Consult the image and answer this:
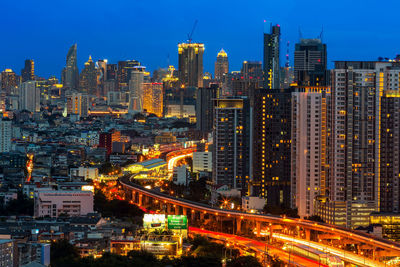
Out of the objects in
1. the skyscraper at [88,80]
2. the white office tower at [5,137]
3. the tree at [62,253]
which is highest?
the skyscraper at [88,80]

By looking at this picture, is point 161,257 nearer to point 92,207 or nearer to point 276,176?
point 92,207

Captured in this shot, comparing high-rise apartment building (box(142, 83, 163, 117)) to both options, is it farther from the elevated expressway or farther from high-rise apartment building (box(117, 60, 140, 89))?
Answer: the elevated expressway

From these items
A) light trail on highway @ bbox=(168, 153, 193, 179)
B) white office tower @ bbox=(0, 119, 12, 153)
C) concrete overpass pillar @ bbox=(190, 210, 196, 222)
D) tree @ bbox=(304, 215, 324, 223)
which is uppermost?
white office tower @ bbox=(0, 119, 12, 153)

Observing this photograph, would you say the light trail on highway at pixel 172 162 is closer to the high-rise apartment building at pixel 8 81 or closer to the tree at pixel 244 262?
the tree at pixel 244 262

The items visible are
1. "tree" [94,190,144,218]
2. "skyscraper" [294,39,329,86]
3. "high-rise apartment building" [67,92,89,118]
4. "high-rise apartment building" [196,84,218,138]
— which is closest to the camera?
"tree" [94,190,144,218]

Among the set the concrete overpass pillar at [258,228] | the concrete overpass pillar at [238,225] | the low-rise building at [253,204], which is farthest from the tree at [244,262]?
the low-rise building at [253,204]

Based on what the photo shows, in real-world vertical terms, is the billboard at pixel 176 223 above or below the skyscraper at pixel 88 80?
below

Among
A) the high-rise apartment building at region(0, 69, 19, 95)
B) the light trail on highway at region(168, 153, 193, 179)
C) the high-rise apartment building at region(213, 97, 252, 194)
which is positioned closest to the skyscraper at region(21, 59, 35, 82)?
the high-rise apartment building at region(0, 69, 19, 95)
